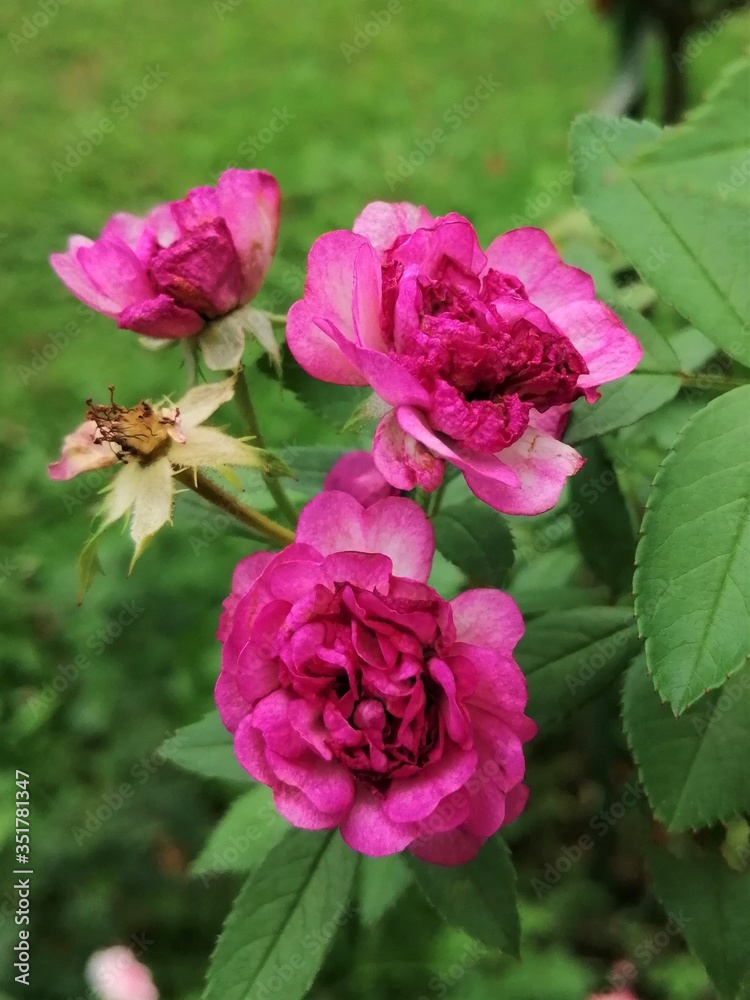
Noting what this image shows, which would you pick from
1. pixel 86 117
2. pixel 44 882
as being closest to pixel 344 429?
pixel 44 882

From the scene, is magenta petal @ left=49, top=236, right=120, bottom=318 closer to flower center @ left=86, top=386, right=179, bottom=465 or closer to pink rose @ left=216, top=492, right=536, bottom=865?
flower center @ left=86, top=386, right=179, bottom=465

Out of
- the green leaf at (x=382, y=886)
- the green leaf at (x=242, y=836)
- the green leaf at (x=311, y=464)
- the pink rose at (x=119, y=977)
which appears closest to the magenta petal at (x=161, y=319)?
the green leaf at (x=311, y=464)

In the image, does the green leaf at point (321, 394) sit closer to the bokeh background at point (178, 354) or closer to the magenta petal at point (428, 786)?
the bokeh background at point (178, 354)

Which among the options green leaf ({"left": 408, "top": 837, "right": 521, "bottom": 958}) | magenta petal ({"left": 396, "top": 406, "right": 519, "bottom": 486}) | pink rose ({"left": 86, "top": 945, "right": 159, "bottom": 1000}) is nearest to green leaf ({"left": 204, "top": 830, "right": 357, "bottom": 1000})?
green leaf ({"left": 408, "top": 837, "right": 521, "bottom": 958})

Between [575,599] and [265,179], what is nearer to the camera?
[265,179]

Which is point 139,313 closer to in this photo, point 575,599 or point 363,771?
point 363,771
